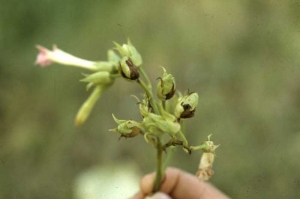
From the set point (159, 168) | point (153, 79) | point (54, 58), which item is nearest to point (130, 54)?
point (54, 58)

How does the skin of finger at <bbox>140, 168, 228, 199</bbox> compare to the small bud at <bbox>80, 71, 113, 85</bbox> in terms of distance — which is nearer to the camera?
the small bud at <bbox>80, 71, 113, 85</bbox>

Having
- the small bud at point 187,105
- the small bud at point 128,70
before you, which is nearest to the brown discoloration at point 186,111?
the small bud at point 187,105

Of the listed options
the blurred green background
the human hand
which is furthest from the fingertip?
the blurred green background

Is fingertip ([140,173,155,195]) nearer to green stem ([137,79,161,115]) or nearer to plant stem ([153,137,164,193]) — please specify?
plant stem ([153,137,164,193])

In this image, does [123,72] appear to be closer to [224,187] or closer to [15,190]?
[224,187]

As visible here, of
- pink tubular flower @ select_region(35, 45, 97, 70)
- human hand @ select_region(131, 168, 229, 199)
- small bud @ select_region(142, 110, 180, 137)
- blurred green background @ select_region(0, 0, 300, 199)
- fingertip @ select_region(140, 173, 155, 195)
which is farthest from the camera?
blurred green background @ select_region(0, 0, 300, 199)

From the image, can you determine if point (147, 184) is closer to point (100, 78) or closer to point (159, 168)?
point (159, 168)

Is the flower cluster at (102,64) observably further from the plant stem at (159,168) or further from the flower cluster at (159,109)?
the plant stem at (159,168)
